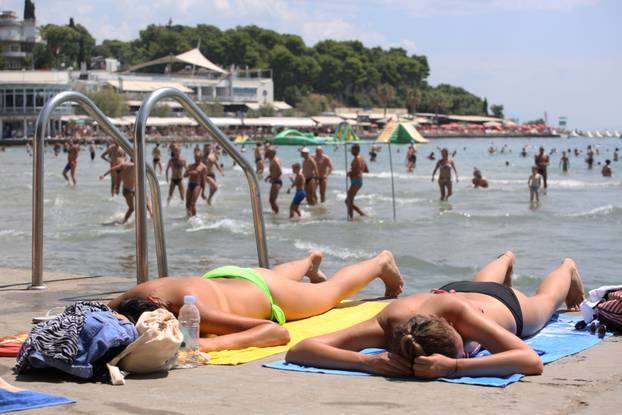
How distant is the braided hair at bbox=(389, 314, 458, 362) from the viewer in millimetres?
4102

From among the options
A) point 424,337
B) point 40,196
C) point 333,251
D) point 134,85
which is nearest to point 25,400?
point 424,337

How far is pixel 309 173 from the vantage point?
20.7m

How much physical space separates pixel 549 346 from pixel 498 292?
1.21 ft

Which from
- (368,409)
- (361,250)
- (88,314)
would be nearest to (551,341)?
(368,409)

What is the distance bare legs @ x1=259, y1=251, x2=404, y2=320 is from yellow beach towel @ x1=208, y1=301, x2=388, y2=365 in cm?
7

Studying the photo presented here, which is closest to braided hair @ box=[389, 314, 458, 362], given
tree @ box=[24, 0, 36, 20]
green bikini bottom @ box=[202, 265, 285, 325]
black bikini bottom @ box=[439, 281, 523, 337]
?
black bikini bottom @ box=[439, 281, 523, 337]

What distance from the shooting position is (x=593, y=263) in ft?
40.1

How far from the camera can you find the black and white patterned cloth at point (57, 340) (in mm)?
4145

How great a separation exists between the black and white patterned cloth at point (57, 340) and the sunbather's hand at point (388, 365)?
4.00ft

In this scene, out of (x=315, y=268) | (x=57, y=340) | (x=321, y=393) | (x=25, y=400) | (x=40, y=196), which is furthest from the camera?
(x=40, y=196)

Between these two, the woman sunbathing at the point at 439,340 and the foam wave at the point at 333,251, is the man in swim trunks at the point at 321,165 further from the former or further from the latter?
the woman sunbathing at the point at 439,340

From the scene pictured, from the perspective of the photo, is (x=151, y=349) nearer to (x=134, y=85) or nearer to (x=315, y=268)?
(x=315, y=268)

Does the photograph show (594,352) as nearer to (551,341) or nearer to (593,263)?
(551,341)

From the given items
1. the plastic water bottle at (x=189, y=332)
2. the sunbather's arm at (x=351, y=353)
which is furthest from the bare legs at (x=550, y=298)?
the plastic water bottle at (x=189, y=332)
